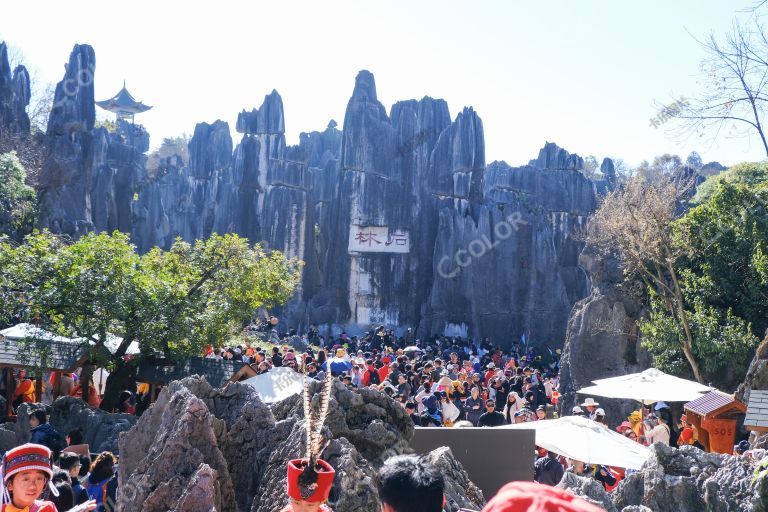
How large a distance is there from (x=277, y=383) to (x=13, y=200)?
1615 centimetres

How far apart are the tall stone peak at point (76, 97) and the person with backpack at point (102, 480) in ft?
93.5

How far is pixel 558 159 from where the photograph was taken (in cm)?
4450

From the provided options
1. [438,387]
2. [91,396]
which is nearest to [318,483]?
[438,387]

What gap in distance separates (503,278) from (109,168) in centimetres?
2092

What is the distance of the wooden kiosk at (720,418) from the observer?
9.54 meters

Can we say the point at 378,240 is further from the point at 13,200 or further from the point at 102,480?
the point at 102,480

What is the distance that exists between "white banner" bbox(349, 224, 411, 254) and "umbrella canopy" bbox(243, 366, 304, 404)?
28.6 metres

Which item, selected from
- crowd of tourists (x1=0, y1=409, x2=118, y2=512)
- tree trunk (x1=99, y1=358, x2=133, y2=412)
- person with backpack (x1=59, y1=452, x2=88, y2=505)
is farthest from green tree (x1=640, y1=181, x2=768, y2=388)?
person with backpack (x1=59, y1=452, x2=88, y2=505)

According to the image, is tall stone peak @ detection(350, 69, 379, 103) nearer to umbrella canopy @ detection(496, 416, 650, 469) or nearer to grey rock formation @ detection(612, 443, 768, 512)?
umbrella canopy @ detection(496, 416, 650, 469)

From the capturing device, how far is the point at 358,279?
37.9 metres

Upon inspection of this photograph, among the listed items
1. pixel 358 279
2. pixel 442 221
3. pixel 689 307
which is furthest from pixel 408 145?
pixel 689 307

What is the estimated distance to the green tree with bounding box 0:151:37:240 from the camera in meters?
21.2

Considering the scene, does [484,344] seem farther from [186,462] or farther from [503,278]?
[186,462]

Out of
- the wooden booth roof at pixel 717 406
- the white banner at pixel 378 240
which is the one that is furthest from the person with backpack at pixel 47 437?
the white banner at pixel 378 240
